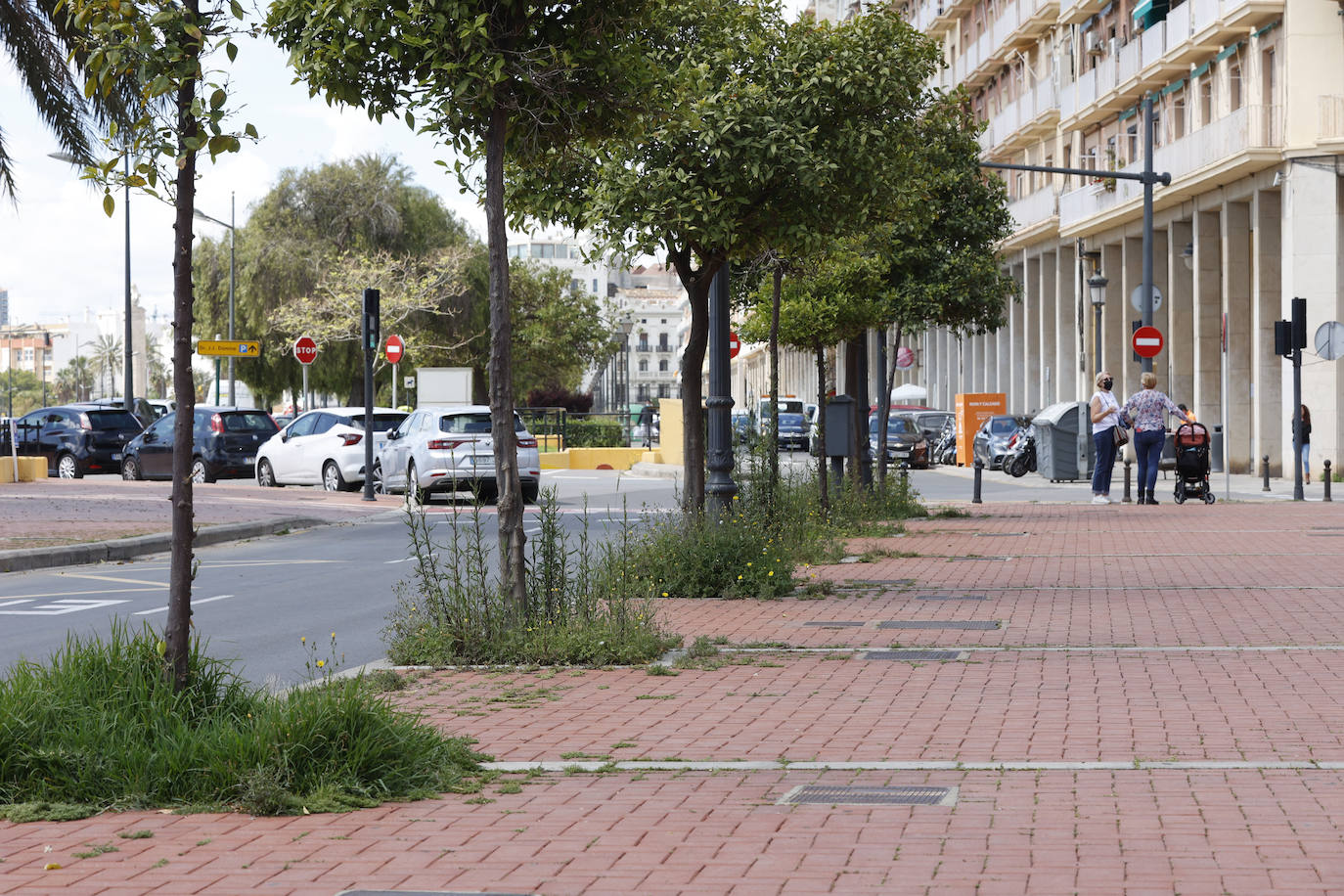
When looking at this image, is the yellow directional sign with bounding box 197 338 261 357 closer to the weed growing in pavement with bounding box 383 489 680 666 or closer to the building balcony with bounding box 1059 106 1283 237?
the building balcony with bounding box 1059 106 1283 237

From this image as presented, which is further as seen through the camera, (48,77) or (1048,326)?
(1048,326)

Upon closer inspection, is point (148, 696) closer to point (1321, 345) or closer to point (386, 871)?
point (386, 871)

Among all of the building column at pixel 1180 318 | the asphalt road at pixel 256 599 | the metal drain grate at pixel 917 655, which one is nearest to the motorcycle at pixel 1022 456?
the building column at pixel 1180 318

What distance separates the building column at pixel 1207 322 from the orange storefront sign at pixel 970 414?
27.0 feet

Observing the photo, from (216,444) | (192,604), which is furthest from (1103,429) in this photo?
(216,444)

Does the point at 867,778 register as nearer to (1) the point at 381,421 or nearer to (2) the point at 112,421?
(1) the point at 381,421

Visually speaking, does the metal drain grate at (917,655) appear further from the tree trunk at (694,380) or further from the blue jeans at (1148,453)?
the blue jeans at (1148,453)

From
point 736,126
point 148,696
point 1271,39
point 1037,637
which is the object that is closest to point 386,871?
point 148,696

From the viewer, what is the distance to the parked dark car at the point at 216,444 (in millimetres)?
33906

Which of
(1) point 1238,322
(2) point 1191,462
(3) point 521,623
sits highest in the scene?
(1) point 1238,322

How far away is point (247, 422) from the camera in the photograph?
3438cm

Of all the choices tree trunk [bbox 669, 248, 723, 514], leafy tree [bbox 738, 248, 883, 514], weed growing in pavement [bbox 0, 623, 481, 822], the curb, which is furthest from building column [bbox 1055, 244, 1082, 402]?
weed growing in pavement [bbox 0, 623, 481, 822]

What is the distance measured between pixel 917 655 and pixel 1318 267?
2761 cm

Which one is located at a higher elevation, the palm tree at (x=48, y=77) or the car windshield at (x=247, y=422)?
the palm tree at (x=48, y=77)
